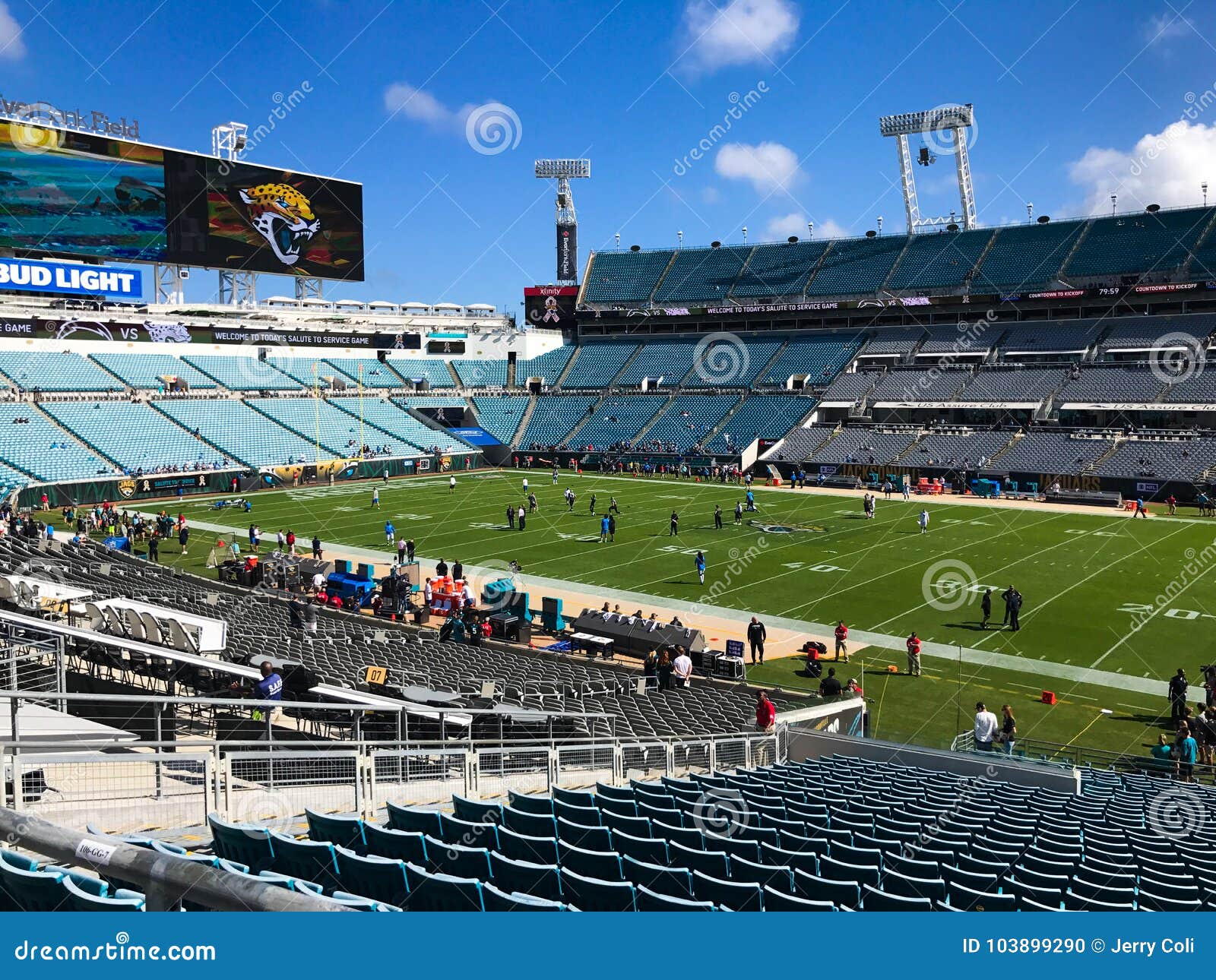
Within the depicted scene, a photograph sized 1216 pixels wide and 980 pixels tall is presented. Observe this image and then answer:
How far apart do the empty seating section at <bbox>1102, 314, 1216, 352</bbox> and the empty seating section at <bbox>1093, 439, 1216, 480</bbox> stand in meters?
11.4

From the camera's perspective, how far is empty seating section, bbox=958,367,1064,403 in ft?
202

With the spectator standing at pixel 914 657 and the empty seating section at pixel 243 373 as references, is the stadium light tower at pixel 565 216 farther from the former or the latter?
the spectator standing at pixel 914 657

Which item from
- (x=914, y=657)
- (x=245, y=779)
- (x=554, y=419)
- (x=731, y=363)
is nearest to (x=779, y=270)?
(x=731, y=363)

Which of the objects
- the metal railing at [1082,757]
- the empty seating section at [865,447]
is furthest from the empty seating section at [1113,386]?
the metal railing at [1082,757]

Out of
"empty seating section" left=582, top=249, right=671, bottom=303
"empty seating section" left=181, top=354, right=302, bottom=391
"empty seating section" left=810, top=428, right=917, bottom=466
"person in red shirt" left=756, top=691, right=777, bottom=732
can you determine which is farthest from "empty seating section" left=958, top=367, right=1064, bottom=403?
"person in red shirt" left=756, top=691, right=777, bottom=732

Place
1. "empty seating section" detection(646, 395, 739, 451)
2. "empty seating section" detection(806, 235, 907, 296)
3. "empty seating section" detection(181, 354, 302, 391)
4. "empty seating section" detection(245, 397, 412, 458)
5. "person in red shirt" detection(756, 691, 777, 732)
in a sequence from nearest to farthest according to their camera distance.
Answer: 1. "person in red shirt" detection(756, 691, 777, 732)
2. "empty seating section" detection(245, 397, 412, 458)
3. "empty seating section" detection(181, 354, 302, 391)
4. "empty seating section" detection(646, 395, 739, 451)
5. "empty seating section" detection(806, 235, 907, 296)

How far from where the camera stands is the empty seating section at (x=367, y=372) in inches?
2914

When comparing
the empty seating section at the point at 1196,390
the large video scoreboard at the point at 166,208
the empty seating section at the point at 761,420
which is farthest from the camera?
the empty seating section at the point at 761,420

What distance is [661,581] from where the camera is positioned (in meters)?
31.2

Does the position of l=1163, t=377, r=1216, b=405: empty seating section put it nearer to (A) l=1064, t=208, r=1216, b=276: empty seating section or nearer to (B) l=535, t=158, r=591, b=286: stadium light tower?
(A) l=1064, t=208, r=1216, b=276: empty seating section

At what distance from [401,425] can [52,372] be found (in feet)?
71.5

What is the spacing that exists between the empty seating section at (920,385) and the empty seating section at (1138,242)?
1188cm

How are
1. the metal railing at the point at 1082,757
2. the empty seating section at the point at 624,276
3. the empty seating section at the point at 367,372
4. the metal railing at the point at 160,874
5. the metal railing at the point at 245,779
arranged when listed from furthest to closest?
the empty seating section at the point at 624,276
the empty seating section at the point at 367,372
the metal railing at the point at 1082,757
the metal railing at the point at 245,779
the metal railing at the point at 160,874

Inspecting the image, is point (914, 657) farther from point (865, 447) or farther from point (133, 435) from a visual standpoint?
point (133, 435)
